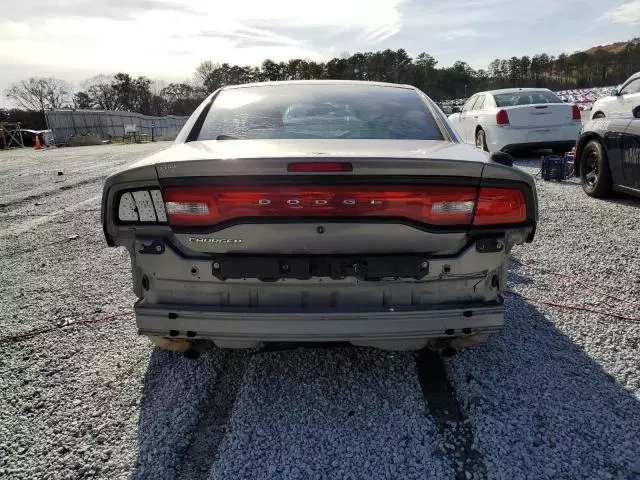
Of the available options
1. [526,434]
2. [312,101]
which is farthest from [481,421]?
[312,101]

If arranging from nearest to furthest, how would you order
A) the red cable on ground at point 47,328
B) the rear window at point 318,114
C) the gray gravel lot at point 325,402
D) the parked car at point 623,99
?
the gray gravel lot at point 325,402 < the rear window at point 318,114 < the red cable on ground at point 47,328 < the parked car at point 623,99

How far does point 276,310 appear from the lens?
1.97m

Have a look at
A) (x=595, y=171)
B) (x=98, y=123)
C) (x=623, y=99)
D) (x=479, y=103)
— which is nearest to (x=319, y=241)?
(x=595, y=171)

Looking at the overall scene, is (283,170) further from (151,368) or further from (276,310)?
(151,368)

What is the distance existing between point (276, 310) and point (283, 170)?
57 centimetres

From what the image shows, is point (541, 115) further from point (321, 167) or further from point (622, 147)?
point (321, 167)

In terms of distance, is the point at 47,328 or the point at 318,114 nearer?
the point at 318,114

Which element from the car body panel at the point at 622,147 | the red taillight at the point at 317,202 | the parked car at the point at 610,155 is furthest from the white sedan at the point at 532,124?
the red taillight at the point at 317,202

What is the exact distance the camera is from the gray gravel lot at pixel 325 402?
187cm

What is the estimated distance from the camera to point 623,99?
32.6 ft

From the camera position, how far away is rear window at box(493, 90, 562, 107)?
32.3 ft

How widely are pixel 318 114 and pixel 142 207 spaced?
47.7 inches

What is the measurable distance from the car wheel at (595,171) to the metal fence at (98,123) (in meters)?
37.9

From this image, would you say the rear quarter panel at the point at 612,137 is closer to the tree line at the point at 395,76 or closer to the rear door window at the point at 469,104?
the rear door window at the point at 469,104
